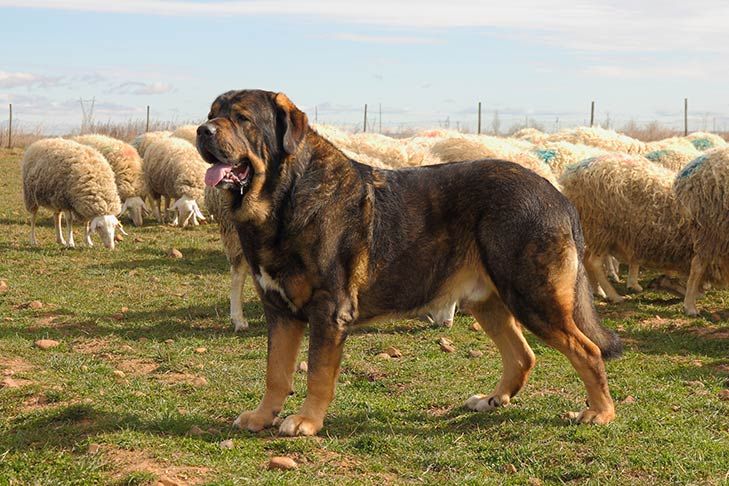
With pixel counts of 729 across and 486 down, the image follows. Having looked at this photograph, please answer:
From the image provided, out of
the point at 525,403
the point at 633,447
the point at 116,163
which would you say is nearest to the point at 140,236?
the point at 116,163

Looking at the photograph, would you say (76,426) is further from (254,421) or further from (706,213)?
(706,213)

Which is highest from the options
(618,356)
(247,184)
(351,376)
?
(247,184)

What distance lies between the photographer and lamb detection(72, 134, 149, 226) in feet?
55.3

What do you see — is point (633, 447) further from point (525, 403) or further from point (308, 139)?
point (308, 139)

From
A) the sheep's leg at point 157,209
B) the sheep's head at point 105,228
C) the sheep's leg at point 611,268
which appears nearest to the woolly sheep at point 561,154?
the sheep's leg at point 611,268

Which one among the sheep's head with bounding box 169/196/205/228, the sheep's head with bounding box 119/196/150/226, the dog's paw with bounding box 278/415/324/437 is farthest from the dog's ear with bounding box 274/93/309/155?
the sheep's head with bounding box 119/196/150/226

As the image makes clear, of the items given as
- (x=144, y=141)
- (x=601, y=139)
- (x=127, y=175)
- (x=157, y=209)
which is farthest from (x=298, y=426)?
(x=144, y=141)

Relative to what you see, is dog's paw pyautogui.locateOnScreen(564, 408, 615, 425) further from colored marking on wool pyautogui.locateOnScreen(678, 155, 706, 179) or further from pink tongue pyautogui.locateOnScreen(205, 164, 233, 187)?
colored marking on wool pyautogui.locateOnScreen(678, 155, 706, 179)

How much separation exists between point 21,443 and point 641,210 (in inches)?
302

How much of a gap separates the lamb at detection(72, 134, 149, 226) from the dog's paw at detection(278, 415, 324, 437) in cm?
1203

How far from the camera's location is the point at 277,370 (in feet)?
17.2

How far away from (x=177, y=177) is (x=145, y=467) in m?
12.4

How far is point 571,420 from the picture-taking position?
538cm

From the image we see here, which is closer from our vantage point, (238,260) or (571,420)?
(571,420)
